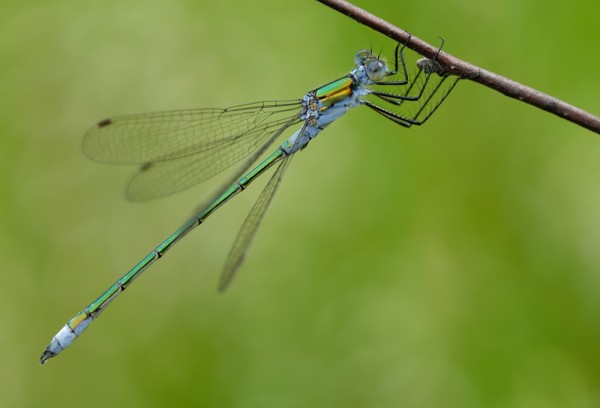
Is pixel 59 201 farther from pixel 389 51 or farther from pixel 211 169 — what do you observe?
pixel 389 51

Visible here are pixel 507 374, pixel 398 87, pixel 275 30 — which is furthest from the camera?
pixel 275 30

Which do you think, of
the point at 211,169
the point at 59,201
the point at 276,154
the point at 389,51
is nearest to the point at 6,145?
the point at 59,201

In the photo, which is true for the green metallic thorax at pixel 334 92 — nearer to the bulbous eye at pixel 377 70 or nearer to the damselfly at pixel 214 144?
the damselfly at pixel 214 144

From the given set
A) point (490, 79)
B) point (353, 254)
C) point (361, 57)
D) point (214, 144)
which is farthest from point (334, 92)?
point (490, 79)

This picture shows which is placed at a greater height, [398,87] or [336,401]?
[398,87]

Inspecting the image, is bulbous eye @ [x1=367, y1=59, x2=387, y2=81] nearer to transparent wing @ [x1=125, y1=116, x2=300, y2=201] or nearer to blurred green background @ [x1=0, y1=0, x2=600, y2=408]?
blurred green background @ [x1=0, y1=0, x2=600, y2=408]

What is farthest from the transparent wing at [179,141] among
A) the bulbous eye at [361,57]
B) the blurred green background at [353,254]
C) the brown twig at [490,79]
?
the brown twig at [490,79]

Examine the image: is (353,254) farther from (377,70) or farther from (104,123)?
(104,123)
